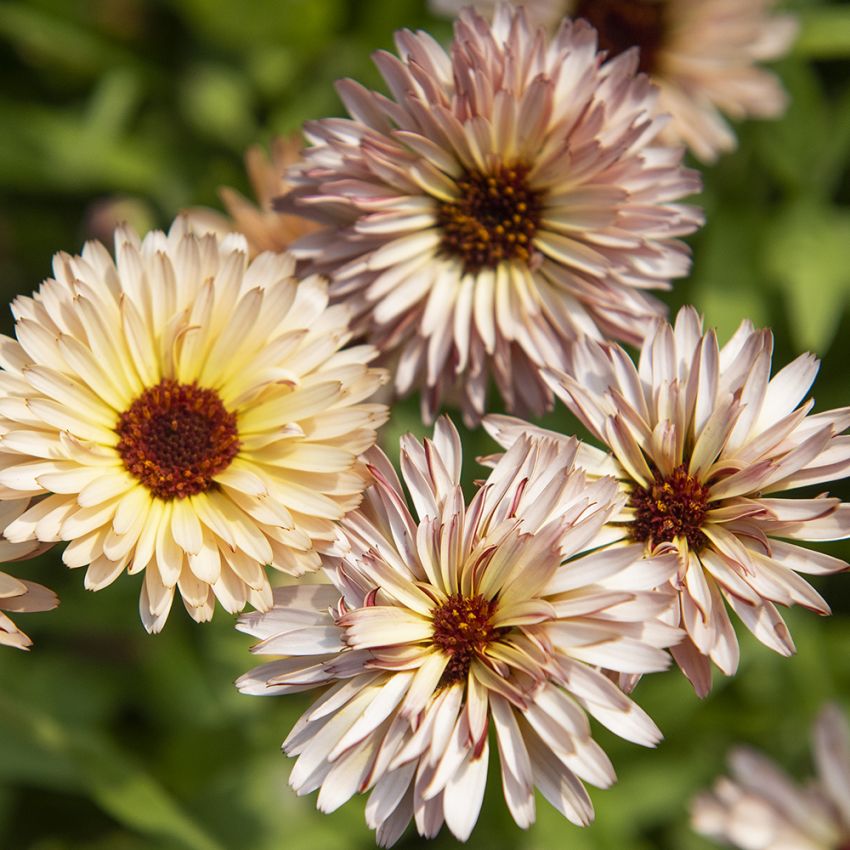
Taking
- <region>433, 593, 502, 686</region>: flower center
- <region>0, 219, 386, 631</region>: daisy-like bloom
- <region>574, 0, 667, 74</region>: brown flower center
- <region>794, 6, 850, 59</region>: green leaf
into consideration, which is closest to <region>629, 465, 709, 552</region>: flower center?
<region>433, 593, 502, 686</region>: flower center

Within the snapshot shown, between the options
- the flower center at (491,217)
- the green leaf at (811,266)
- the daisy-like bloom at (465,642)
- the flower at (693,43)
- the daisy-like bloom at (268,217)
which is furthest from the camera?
the green leaf at (811,266)

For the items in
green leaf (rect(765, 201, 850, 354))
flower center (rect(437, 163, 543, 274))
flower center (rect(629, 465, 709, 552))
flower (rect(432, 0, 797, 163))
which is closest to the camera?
flower center (rect(629, 465, 709, 552))

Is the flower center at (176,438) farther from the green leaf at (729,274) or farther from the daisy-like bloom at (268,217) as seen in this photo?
the green leaf at (729,274)

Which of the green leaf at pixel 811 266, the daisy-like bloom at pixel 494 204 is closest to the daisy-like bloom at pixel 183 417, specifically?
the daisy-like bloom at pixel 494 204

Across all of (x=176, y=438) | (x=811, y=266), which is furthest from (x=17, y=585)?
(x=811, y=266)

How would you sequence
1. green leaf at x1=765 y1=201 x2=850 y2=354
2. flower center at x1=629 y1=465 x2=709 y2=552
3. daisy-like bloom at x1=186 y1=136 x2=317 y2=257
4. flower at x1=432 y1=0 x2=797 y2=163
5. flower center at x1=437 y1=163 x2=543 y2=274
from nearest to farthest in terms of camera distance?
1. flower center at x1=629 y1=465 x2=709 y2=552
2. flower center at x1=437 y1=163 x2=543 y2=274
3. daisy-like bloom at x1=186 y1=136 x2=317 y2=257
4. flower at x1=432 y1=0 x2=797 y2=163
5. green leaf at x1=765 y1=201 x2=850 y2=354

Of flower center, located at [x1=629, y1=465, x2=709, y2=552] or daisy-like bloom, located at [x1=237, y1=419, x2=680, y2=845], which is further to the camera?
flower center, located at [x1=629, y1=465, x2=709, y2=552]

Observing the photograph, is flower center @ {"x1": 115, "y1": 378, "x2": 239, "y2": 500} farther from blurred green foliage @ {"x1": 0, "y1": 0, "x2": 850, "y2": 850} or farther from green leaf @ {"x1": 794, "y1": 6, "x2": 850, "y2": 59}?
green leaf @ {"x1": 794, "y1": 6, "x2": 850, "y2": 59}
